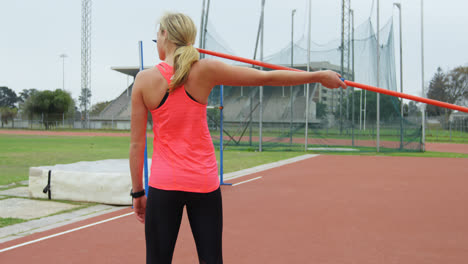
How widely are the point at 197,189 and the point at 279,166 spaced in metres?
11.1

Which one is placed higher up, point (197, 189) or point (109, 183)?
point (197, 189)

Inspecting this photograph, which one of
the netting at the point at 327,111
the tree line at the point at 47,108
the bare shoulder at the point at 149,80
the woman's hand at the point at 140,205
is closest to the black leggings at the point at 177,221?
the woman's hand at the point at 140,205

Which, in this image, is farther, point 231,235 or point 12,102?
point 12,102

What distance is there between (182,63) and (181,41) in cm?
14

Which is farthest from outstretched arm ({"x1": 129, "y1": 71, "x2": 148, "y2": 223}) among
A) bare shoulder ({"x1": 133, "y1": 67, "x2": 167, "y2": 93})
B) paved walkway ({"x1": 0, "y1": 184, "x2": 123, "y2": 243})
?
paved walkway ({"x1": 0, "y1": 184, "x2": 123, "y2": 243})

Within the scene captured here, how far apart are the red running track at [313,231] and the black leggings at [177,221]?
6.71ft

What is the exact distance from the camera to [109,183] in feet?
20.8

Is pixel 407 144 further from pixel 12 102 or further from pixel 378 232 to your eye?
pixel 12 102

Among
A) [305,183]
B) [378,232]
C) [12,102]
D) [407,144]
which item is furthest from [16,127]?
[12,102]

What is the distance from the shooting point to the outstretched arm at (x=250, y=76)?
183 centimetres

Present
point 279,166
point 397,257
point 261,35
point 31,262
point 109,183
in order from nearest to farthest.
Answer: point 31,262 → point 397,257 → point 109,183 → point 279,166 → point 261,35

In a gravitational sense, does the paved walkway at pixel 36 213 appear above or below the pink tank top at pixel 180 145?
below

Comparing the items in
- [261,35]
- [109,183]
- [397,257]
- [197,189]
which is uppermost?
[261,35]

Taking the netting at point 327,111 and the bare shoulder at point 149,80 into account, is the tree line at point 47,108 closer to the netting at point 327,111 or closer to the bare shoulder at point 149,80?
the netting at point 327,111
